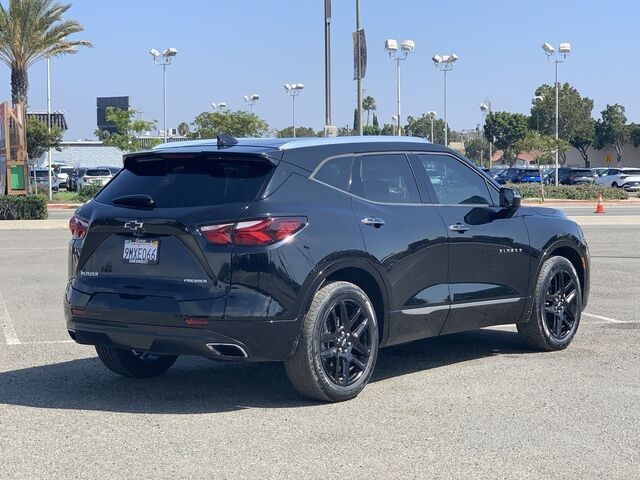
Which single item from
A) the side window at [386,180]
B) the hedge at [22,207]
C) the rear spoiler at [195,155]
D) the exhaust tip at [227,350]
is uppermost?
the rear spoiler at [195,155]

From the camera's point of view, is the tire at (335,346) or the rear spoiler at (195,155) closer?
the tire at (335,346)

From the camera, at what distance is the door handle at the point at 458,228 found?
7545mm

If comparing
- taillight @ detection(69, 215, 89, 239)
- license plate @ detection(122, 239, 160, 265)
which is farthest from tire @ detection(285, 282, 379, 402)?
taillight @ detection(69, 215, 89, 239)

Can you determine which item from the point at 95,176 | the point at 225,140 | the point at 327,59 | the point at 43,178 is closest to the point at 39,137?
the point at 95,176

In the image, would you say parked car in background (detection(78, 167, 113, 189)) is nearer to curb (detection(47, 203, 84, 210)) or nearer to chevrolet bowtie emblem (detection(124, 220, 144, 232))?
curb (detection(47, 203, 84, 210))

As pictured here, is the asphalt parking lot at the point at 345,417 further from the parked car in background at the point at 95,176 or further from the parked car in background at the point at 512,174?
the parked car in background at the point at 512,174

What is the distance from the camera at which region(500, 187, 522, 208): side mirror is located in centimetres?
802

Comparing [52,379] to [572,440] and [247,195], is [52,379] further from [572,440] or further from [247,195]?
[572,440]

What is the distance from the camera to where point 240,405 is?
6660 mm

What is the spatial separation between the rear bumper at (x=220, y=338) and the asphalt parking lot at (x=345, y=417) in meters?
0.43

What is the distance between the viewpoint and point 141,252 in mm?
6469

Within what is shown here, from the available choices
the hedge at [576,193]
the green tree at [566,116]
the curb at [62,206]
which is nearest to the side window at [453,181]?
the curb at [62,206]

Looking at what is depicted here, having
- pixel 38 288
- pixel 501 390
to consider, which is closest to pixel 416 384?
pixel 501 390

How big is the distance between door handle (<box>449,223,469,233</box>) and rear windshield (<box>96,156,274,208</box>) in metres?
1.75
